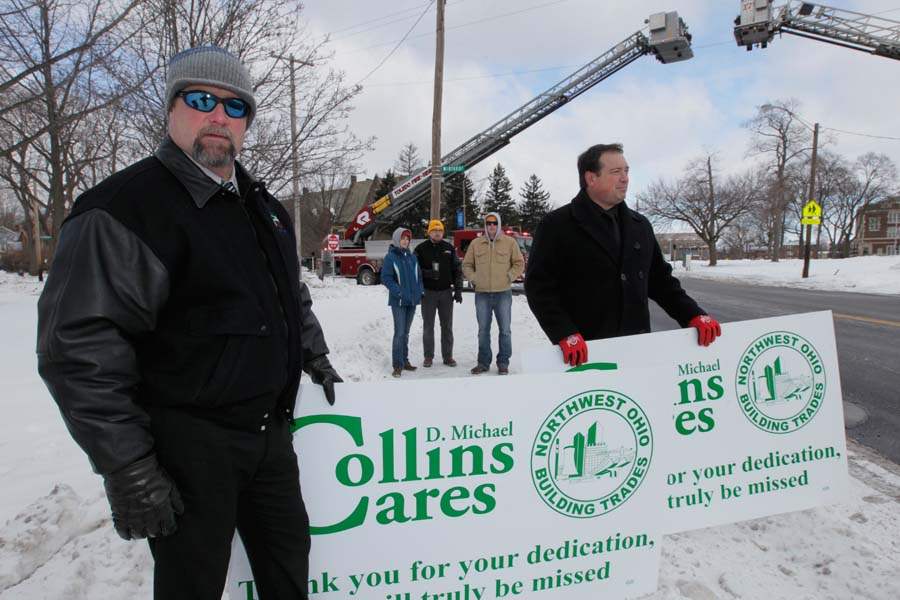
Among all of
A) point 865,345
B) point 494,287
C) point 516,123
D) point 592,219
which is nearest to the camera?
point 592,219

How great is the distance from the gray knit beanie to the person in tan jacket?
504 cm

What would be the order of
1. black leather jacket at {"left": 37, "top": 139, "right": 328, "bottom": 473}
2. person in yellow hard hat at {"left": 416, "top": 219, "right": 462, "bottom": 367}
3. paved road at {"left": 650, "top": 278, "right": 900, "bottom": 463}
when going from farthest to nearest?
1. person in yellow hard hat at {"left": 416, "top": 219, "right": 462, "bottom": 367}
2. paved road at {"left": 650, "top": 278, "right": 900, "bottom": 463}
3. black leather jacket at {"left": 37, "top": 139, "right": 328, "bottom": 473}

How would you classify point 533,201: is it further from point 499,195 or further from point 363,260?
point 363,260

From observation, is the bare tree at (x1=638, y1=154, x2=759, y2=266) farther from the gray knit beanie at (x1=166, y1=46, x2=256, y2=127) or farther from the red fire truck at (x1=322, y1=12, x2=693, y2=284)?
the gray knit beanie at (x1=166, y1=46, x2=256, y2=127)

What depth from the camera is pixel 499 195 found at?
2367 inches

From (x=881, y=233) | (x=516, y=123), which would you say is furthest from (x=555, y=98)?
(x=881, y=233)

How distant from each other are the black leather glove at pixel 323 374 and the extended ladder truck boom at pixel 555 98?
2066 cm

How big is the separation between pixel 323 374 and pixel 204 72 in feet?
3.62

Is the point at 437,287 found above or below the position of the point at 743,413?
above

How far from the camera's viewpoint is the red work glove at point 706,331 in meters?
2.68

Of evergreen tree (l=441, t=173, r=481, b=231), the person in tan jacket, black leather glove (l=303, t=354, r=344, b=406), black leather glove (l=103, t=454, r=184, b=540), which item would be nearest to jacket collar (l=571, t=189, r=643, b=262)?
black leather glove (l=303, t=354, r=344, b=406)

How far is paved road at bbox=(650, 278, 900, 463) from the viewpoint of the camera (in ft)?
14.9

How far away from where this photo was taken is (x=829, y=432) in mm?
2852

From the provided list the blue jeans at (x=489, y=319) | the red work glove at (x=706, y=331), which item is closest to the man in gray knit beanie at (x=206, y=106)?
the red work glove at (x=706, y=331)
